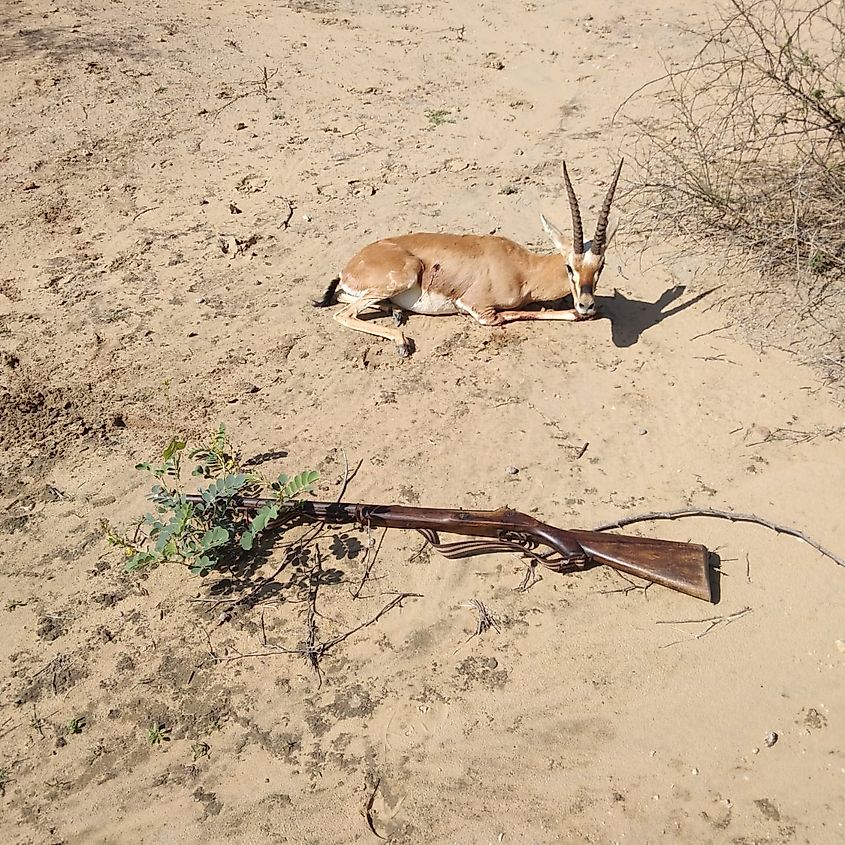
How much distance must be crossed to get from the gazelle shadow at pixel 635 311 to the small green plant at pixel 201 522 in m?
3.15

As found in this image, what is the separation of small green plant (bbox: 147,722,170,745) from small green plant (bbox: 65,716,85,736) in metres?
0.37

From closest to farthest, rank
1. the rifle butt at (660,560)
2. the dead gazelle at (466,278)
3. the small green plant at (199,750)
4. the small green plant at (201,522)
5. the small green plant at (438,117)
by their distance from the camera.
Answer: the small green plant at (199,750) < the rifle butt at (660,560) < the small green plant at (201,522) < the dead gazelle at (466,278) < the small green plant at (438,117)

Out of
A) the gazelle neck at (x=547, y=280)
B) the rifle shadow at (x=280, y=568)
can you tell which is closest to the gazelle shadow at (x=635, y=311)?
the gazelle neck at (x=547, y=280)

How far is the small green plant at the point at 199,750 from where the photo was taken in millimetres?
4164

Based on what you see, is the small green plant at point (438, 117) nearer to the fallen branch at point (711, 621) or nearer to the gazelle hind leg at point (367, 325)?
the gazelle hind leg at point (367, 325)

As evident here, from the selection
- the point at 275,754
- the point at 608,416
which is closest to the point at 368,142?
the point at 608,416

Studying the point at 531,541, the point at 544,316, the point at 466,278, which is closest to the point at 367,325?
the point at 466,278

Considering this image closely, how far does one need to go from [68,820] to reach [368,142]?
8.12m

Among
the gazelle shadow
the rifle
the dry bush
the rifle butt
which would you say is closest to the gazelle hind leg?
the gazelle shadow

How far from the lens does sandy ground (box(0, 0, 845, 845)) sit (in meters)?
4.03

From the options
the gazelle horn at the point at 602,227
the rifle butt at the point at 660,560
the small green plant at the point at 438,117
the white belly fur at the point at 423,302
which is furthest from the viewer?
the small green plant at the point at 438,117

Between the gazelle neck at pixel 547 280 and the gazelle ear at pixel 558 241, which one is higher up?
the gazelle ear at pixel 558 241

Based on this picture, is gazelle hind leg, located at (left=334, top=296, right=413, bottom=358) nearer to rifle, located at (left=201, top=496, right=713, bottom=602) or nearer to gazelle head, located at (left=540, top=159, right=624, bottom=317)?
gazelle head, located at (left=540, top=159, right=624, bottom=317)

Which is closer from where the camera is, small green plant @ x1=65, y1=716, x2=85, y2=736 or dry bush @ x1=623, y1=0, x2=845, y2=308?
small green plant @ x1=65, y1=716, x2=85, y2=736
